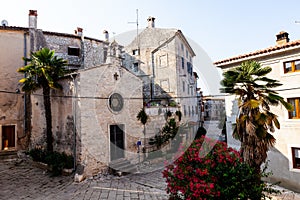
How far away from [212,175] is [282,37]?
398 inches

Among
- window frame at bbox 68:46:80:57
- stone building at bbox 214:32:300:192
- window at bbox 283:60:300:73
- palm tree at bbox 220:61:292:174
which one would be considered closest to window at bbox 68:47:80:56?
window frame at bbox 68:46:80:57

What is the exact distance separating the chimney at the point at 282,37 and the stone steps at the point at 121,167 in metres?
11.9

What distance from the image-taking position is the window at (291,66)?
9984 mm

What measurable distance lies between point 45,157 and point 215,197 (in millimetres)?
9945

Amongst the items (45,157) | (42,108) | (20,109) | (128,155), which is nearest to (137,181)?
(128,155)

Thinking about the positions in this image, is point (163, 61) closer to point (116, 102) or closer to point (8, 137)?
point (116, 102)

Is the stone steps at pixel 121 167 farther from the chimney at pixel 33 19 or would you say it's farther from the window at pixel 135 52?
the chimney at pixel 33 19

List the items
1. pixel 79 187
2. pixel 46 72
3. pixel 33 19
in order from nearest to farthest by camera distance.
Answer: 1. pixel 79 187
2. pixel 46 72
3. pixel 33 19

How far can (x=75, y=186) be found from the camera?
363 inches

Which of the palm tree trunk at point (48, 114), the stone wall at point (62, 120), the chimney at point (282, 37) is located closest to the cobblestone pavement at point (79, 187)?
the palm tree trunk at point (48, 114)

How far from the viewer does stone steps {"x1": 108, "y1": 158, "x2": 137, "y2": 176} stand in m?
11.3

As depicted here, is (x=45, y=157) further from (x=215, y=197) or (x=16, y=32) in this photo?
(x=16, y=32)

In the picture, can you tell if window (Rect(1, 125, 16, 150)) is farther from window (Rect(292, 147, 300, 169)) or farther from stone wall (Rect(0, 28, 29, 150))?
window (Rect(292, 147, 300, 169))

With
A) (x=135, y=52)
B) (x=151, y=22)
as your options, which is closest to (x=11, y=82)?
Result: (x=135, y=52)
